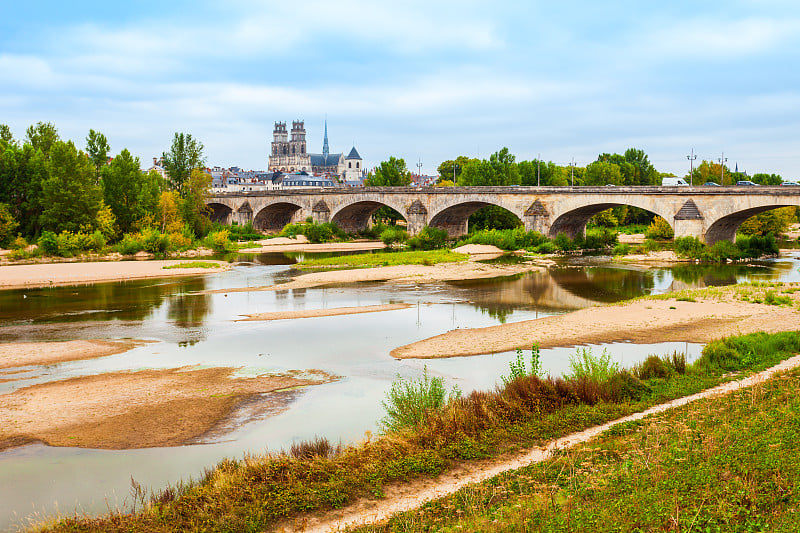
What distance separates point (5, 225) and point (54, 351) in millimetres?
37781

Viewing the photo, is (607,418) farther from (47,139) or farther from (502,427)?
(47,139)

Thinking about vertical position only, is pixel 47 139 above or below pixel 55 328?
above

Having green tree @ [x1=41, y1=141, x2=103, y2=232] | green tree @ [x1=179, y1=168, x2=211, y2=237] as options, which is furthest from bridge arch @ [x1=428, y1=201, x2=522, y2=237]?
green tree @ [x1=41, y1=141, x2=103, y2=232]

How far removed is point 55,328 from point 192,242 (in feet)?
121

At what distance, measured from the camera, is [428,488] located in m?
8.93

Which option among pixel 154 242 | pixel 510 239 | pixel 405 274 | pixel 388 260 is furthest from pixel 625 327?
pixel 154 242

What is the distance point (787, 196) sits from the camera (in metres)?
41.9

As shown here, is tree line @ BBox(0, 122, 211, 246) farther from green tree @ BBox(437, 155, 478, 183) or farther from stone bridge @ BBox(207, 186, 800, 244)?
green tree @ BBox(437, 155, 478, 183)

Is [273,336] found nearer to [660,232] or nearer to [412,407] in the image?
[412,407]

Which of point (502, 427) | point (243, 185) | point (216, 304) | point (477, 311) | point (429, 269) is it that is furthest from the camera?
point (243, 185)

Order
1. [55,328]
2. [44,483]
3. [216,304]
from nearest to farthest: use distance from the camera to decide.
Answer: [44,483]
[55,328]
[216,304]

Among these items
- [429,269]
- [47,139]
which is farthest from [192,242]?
[429,269]

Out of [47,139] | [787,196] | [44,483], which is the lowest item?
[44,483]

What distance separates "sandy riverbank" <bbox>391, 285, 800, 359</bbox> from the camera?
19.1m
